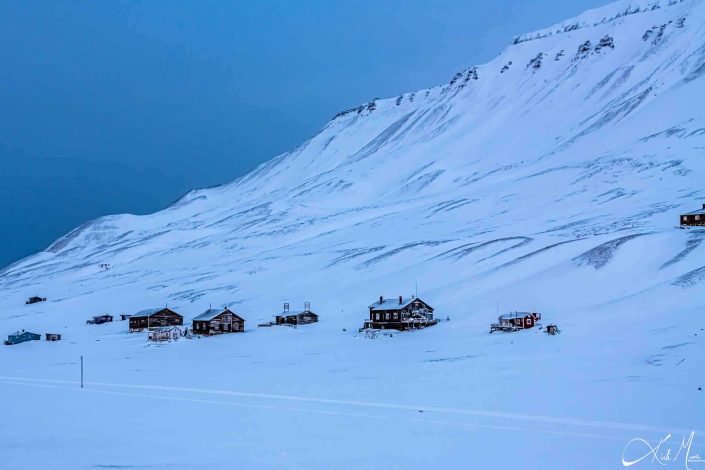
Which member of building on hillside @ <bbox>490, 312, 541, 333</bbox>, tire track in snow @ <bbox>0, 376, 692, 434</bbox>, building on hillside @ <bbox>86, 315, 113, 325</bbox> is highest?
building on hillside @ <bbox>86, 315, 113, 325</bbox>

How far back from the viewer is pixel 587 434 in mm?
21078

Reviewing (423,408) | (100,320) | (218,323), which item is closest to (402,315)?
(218,323)

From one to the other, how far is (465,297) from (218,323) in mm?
23678

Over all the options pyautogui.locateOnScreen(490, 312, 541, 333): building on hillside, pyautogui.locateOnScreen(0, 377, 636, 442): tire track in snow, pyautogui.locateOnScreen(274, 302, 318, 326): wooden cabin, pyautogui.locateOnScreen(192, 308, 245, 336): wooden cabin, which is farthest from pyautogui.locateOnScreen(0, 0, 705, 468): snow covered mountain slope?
pyautogui.locateOnScreen(192, 308, 245, 336): wooden cabin

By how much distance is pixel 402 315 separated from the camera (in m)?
62.7

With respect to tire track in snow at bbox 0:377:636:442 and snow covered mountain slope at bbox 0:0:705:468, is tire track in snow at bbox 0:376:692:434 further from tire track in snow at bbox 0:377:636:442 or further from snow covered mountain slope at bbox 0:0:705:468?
tire track in snow at bbox 0:377:636:442

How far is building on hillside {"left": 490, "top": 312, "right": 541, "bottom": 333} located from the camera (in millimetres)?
53000

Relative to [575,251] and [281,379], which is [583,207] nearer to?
[575,251]

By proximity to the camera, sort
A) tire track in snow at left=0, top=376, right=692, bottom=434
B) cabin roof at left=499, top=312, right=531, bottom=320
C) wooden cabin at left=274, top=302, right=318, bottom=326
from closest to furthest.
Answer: tire track in snow at left=0, top=376, right=692, bottom=434 < cabin roof at left=499, top=312, right=531, bottom=320 < wooden cabin at left=274, top=302, right=318, bottom=326

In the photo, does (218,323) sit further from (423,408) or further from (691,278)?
(423,408)

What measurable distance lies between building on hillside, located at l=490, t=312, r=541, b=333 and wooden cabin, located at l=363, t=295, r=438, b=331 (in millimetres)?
9120

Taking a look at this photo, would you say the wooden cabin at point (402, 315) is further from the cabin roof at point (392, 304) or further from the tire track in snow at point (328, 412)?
the tire track in snow at point (328, 412)

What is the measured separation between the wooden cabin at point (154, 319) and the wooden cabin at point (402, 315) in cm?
2405

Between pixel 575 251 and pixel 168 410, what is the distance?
5444 cm
